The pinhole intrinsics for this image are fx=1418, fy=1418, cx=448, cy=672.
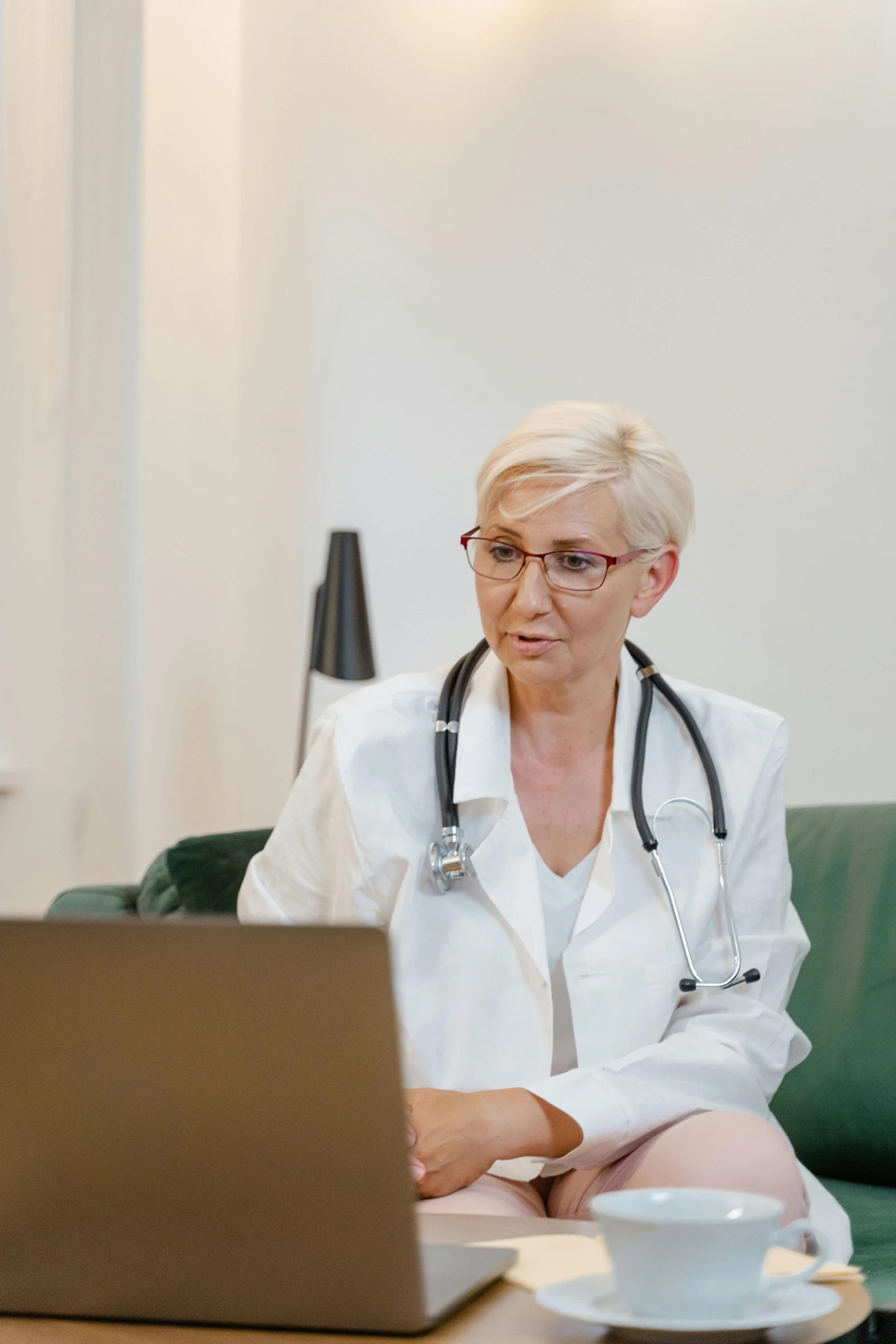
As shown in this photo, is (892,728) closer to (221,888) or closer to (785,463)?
(785,463)

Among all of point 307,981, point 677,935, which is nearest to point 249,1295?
point 307,981

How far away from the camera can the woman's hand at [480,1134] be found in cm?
128

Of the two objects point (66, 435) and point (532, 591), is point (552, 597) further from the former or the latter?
point (66, 435)

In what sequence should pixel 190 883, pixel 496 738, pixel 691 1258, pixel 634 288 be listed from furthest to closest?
pixel 634 288 → pixel 190 883 → pixel 496 738 → pixel 691 1258

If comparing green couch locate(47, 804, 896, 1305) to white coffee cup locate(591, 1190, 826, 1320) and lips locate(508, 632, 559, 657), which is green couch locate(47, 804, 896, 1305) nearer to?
lips locate(508, 632, 559, 657)

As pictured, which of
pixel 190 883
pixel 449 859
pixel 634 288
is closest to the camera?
pixel 449 859

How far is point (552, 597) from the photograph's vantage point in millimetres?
1597

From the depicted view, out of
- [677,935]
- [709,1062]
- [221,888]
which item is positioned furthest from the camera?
[221,888]

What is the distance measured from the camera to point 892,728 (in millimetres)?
2441

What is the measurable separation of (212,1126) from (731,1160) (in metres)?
0.67

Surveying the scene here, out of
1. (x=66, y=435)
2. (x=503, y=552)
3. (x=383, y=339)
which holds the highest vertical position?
(x=383, y=339)

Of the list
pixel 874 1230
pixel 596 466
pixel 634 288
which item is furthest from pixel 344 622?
pixel 874 1230

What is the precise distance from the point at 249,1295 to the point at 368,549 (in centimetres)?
239

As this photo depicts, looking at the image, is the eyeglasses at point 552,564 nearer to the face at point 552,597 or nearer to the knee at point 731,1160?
the face at point 552,597
